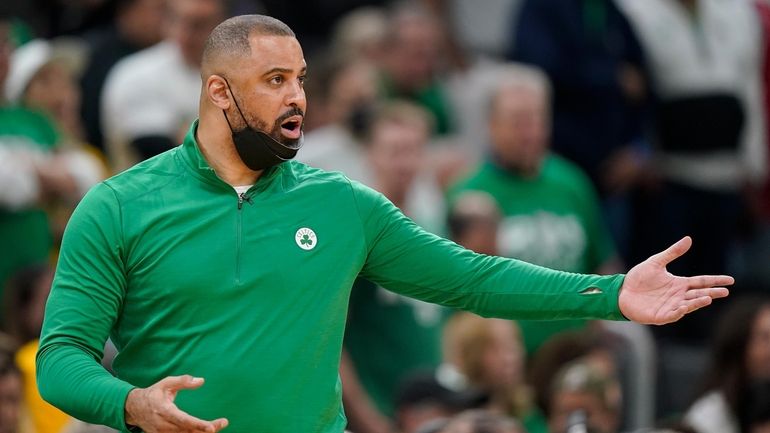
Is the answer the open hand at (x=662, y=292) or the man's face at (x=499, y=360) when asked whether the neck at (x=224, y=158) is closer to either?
the open hand at (x=662, y=292)

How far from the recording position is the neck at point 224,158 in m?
4.38

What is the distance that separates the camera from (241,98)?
14.1 feet

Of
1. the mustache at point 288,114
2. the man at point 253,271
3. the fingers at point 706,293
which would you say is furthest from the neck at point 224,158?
the fingers at point 706,293

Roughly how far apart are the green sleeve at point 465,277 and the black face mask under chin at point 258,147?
0.26 meters

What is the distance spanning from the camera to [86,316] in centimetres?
405

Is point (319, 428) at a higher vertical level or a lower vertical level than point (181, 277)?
lower

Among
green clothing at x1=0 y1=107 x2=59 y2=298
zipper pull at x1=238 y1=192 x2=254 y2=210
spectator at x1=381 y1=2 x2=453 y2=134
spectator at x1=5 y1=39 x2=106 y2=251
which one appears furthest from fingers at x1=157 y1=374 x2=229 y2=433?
spectator at x1=381 y1=2 x2=453 y2=134

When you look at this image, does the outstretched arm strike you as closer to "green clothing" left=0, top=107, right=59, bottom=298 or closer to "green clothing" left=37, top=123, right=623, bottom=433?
"green clothing" left=37, top=123, right=623, bottom=433

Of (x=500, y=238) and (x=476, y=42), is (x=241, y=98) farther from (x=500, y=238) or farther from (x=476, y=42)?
(x=476, y=42)

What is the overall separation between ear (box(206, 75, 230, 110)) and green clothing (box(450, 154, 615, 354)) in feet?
14.0

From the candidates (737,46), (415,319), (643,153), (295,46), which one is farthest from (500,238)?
(295,46)

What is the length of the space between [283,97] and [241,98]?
110 millimetres

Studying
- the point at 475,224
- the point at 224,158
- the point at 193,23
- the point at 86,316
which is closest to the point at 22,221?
the point at 193,23

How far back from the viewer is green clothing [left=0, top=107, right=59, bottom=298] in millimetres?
7656
